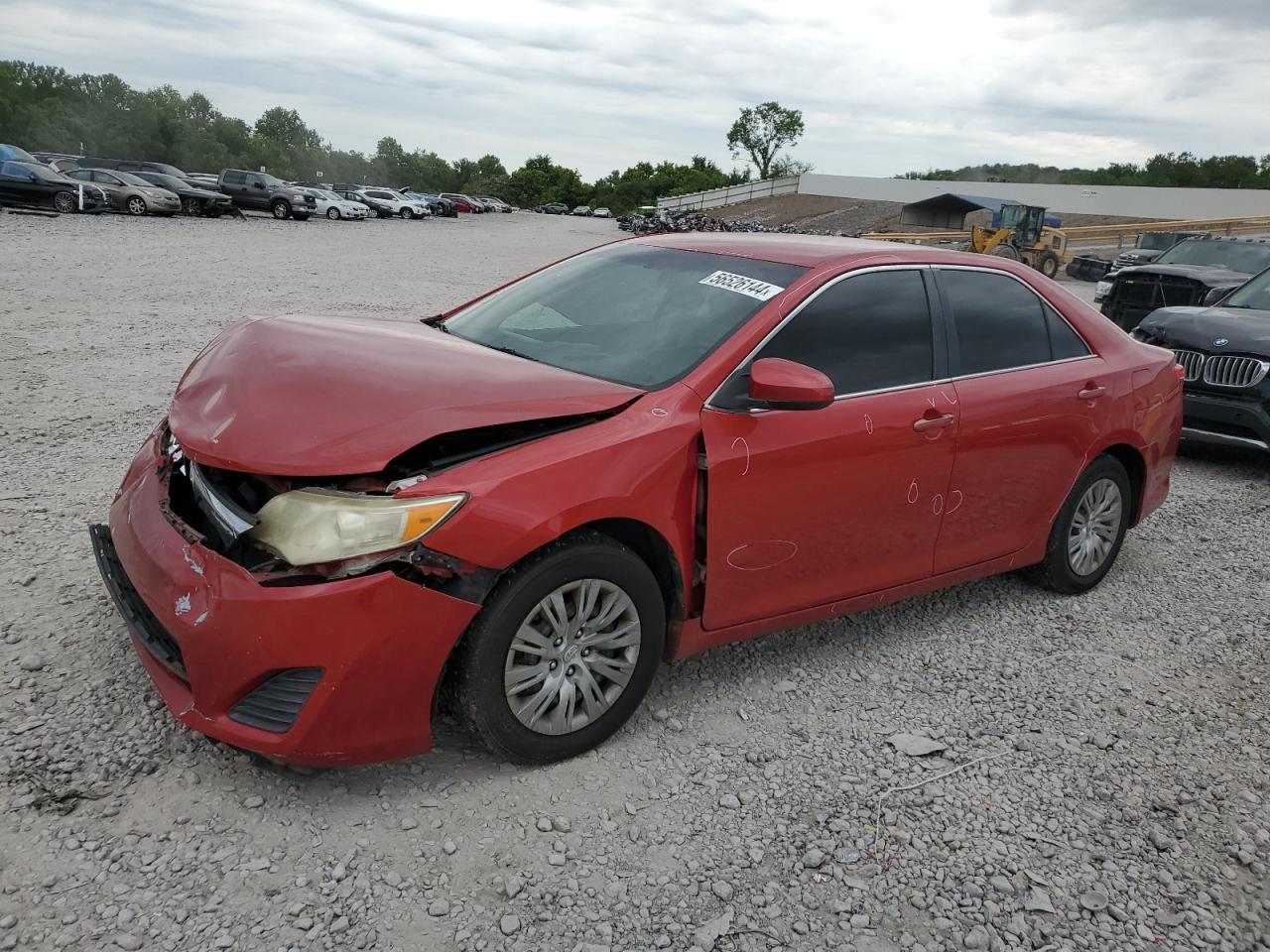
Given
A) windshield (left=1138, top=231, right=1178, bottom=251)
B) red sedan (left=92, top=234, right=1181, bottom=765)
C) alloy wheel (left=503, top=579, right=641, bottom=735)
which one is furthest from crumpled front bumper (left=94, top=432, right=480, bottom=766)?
windshield (left=1138, top=231, right=1178, bottom=251)

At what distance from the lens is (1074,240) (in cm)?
3988

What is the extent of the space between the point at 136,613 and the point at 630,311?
2.03 metres

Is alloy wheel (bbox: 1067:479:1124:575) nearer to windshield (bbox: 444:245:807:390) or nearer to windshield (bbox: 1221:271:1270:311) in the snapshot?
windshield (bbox: 444:245:807:390)

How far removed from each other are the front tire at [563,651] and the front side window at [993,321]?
188 centimetres

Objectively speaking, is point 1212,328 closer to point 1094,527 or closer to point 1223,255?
point 1094,527

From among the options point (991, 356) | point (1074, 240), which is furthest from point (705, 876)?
point (1074, 240)

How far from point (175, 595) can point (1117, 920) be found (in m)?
2.79

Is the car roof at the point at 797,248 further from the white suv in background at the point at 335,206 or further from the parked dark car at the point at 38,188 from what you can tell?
the white suv in background at the point at 335,206

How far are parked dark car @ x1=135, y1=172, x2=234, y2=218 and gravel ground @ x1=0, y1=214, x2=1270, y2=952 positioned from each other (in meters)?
29.3

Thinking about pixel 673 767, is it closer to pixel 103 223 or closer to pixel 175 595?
pixel 175 595

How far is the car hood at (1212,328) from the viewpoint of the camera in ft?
24.1

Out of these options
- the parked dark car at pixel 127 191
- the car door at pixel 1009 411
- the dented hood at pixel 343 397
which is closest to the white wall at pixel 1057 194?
the parked dark car at pixel 127 191

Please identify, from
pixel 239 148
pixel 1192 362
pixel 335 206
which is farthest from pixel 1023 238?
pixel 239 148

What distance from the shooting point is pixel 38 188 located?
2564 centimetres
